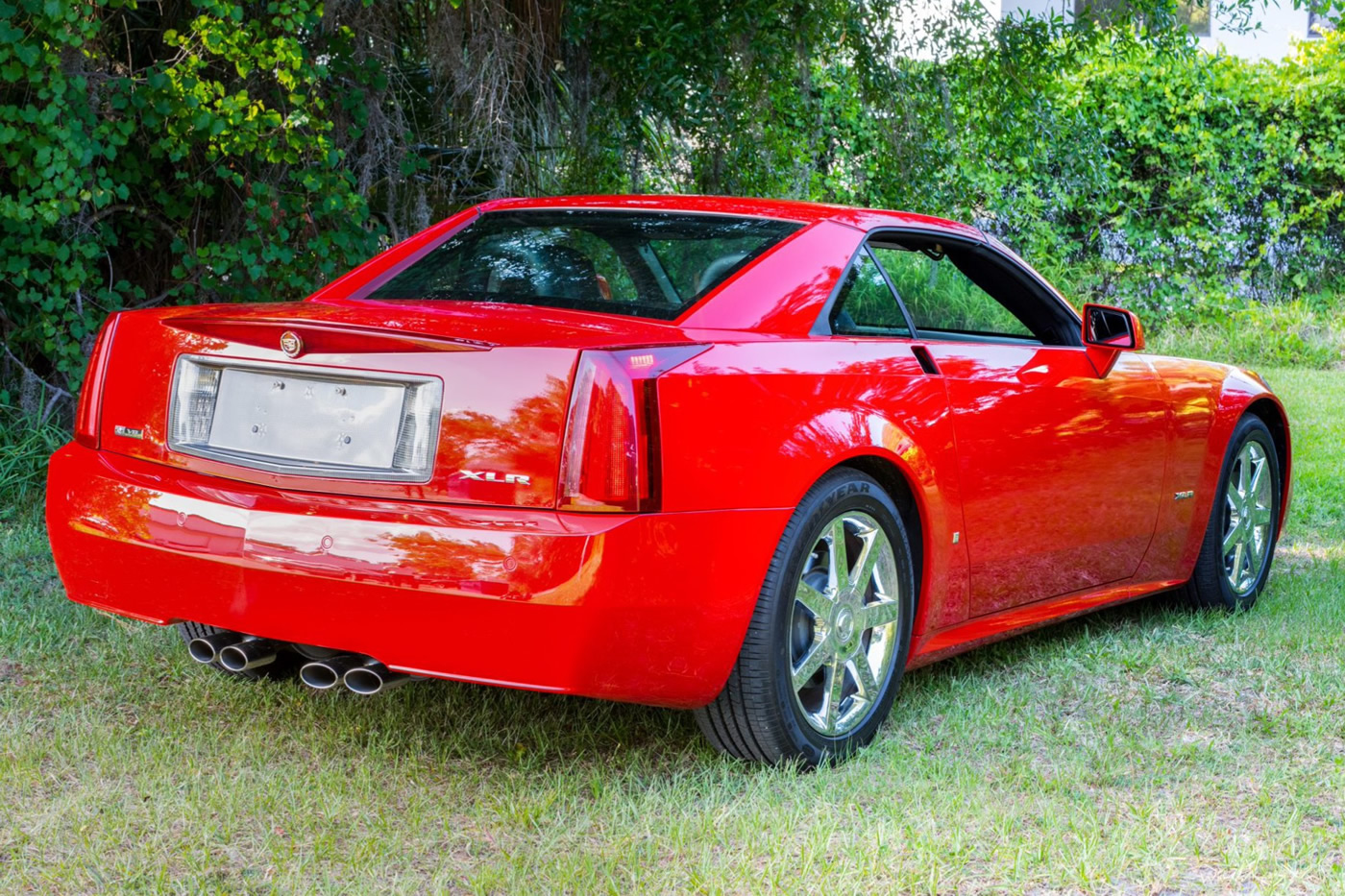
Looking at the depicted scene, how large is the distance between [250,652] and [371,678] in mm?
342

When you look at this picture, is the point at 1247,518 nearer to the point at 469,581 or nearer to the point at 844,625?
the point at 844,625

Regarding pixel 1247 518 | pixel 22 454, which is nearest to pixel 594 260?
pixel 1247 518

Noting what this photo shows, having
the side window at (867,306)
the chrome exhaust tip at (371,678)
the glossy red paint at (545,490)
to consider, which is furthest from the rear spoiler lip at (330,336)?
the side window at (867,306)

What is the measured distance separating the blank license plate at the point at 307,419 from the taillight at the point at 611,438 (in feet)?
1.27

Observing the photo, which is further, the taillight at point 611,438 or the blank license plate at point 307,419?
the blank license plate at point 307,419

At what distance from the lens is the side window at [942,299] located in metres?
Answer: 4.63

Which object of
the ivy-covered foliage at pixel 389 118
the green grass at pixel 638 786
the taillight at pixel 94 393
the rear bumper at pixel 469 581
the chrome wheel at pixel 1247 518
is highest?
the ivy-covered foliage at pixel 389 118

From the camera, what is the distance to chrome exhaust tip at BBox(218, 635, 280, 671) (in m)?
3.23

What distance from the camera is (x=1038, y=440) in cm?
408

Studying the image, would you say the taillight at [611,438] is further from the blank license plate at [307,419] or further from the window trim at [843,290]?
the window trim at [843,290]

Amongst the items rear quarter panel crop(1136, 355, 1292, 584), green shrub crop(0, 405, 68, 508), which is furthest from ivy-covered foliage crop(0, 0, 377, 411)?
rear quarter panel crop(1136, 355, 1292, 584)

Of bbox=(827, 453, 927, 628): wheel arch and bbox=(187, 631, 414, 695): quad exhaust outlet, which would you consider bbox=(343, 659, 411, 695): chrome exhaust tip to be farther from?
bbox=(827, 453, 927, 628): wheel arch

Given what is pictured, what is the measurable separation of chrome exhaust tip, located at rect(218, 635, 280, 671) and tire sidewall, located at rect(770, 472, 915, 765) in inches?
44.2

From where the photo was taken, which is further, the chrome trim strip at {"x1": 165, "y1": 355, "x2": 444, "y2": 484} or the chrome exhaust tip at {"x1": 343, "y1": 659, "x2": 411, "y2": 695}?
the chrome exhaust tip at {"x1": 343, "y1": 659, "x2": 411, "y2": 695}
